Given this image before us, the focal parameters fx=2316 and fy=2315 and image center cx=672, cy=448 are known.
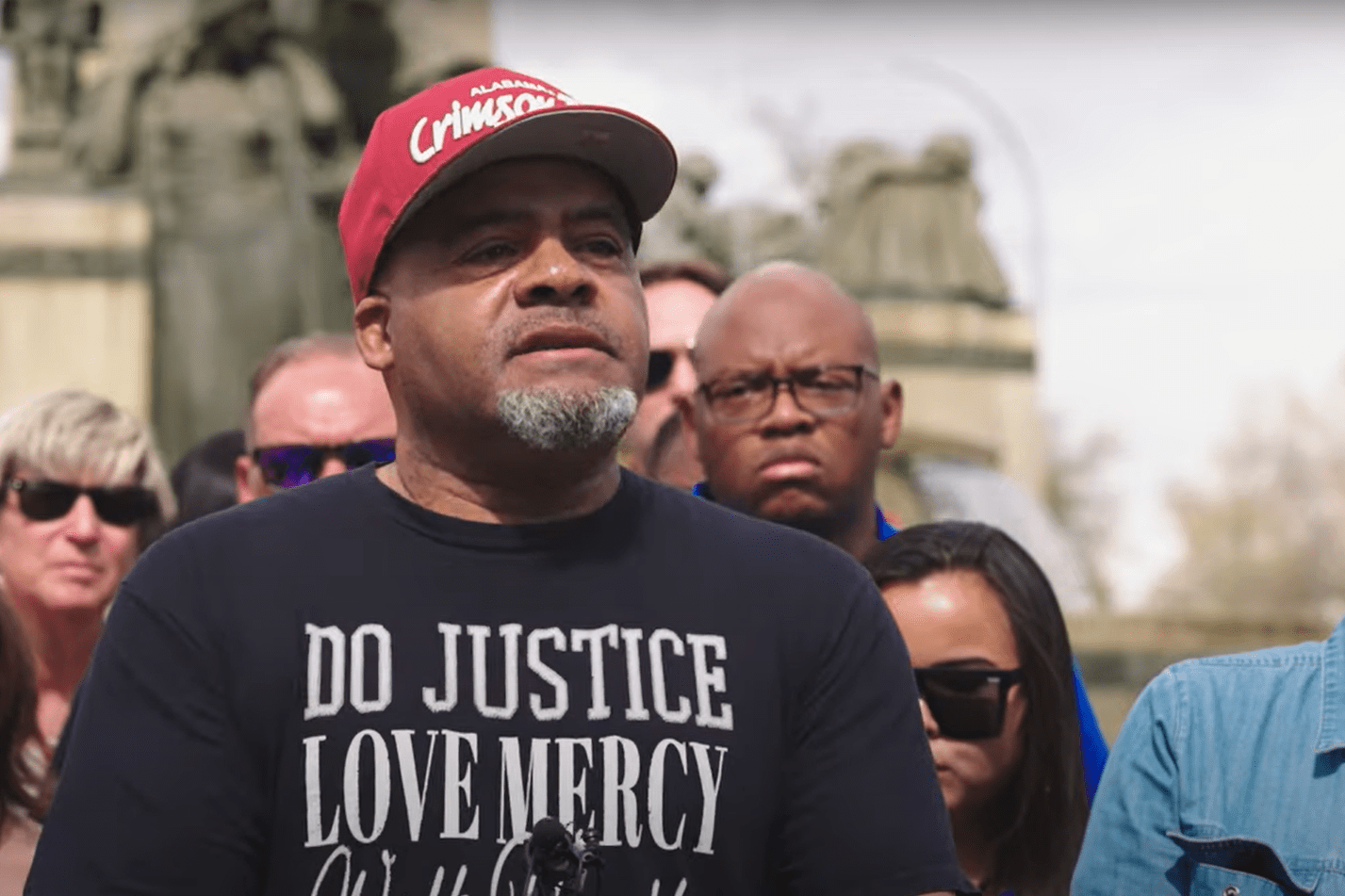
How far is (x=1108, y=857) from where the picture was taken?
2926 millimetres

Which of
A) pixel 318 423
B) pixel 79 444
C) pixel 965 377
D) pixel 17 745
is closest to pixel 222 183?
pixel 965 377

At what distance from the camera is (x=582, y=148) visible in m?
2.56

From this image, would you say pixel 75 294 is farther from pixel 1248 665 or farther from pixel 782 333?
pixel 1248 665

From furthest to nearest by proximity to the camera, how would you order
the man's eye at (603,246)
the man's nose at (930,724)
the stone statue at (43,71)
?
the stone statue at (43,71)
the man's nose at (930,724)
the man's eye at (603,246)

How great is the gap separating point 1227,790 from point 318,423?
257 centimetres

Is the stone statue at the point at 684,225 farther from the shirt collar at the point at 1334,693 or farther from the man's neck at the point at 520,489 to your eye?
the man's neck at the point at 520,489

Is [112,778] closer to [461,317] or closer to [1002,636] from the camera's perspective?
[461,317]

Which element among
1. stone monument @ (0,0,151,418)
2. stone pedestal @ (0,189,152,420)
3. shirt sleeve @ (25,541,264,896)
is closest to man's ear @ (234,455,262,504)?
shirt sleeve @ (25,541,264,896)

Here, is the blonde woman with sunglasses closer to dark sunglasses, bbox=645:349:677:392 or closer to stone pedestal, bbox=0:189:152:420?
dark sunglasses, bbox=645:349:677:392

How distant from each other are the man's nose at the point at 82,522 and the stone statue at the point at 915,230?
53.6 feet

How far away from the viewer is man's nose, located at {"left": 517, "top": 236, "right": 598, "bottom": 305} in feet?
8.27

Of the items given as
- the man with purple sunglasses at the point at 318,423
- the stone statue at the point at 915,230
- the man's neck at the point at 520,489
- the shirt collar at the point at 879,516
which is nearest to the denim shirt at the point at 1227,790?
the man's neck at the point at 520,489

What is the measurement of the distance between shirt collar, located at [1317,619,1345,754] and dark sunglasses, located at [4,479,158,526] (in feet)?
9.86

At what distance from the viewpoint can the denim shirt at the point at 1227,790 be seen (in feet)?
9.37
